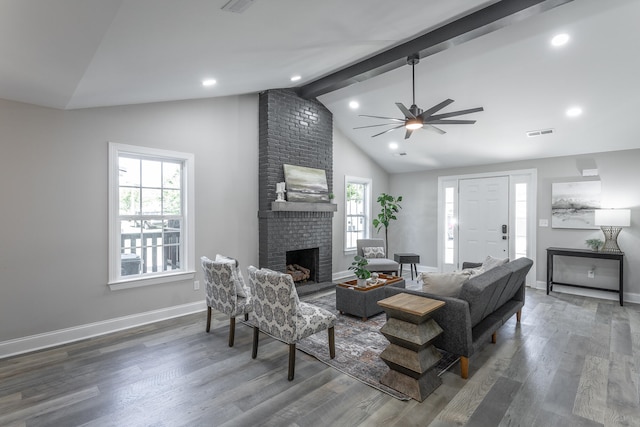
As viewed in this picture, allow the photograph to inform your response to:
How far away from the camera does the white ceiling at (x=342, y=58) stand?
2092 millimetres

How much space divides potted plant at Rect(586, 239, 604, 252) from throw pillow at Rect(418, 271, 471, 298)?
12.6ft

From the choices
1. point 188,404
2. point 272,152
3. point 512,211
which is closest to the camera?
point 188,404

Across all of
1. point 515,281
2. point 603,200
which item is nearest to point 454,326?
point 515,281

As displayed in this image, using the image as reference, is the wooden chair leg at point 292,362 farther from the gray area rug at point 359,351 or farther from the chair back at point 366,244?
the chair back at point 366,244

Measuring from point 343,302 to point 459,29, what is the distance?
136 inches

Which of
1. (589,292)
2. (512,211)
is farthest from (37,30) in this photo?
(589,292)

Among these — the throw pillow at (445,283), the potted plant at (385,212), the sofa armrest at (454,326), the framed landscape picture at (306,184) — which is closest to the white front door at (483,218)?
the potted plant at (385,212)

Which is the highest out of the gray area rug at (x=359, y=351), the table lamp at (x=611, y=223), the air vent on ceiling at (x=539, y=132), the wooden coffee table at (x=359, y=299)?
the air vent on ceiling at (x=539, y=132)

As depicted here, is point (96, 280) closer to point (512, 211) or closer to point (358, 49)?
point (358, 49)

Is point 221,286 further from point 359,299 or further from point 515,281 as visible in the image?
point 515,281

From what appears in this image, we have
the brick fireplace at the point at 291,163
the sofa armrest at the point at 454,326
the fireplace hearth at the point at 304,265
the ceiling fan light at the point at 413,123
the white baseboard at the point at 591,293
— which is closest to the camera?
the sofa armrest at the point at 454,326

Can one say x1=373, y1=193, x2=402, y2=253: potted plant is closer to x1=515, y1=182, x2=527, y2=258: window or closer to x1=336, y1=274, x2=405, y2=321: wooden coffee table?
x1=515, y1=182, x2=527, y2=258: window

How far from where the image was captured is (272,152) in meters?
5.12

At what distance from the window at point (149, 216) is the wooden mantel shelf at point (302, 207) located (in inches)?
51.2
